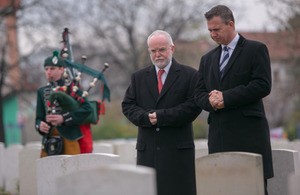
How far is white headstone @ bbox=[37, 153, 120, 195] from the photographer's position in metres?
6.26

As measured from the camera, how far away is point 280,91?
21.9 meters

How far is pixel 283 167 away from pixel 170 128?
52.7 inches

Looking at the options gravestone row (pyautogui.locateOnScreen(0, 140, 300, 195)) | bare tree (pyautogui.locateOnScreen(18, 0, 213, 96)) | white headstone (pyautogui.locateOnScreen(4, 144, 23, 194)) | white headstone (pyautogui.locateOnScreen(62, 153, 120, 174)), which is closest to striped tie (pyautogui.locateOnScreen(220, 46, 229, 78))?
gravestone row (pyautogui.locateOnScreen(0, 140, 300, 195))

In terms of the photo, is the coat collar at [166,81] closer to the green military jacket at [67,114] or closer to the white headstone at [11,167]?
the green military jacket at [67,114]

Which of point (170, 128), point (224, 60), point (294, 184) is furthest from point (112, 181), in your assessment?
point (224, 60)

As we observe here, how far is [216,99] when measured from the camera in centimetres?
585

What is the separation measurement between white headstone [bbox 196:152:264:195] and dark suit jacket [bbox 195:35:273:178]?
0.50 metres

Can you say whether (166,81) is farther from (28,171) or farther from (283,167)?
(28,171)

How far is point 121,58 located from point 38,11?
36.8 ft

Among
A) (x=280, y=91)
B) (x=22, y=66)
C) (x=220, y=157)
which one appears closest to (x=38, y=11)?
(x=22, y=66)

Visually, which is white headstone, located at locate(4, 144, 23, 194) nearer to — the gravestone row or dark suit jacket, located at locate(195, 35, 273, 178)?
the gravestone row

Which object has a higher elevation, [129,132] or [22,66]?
[22,66]

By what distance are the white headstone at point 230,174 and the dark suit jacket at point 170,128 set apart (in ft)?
2.37

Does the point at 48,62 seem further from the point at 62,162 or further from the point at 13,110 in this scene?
the point at 13,110
